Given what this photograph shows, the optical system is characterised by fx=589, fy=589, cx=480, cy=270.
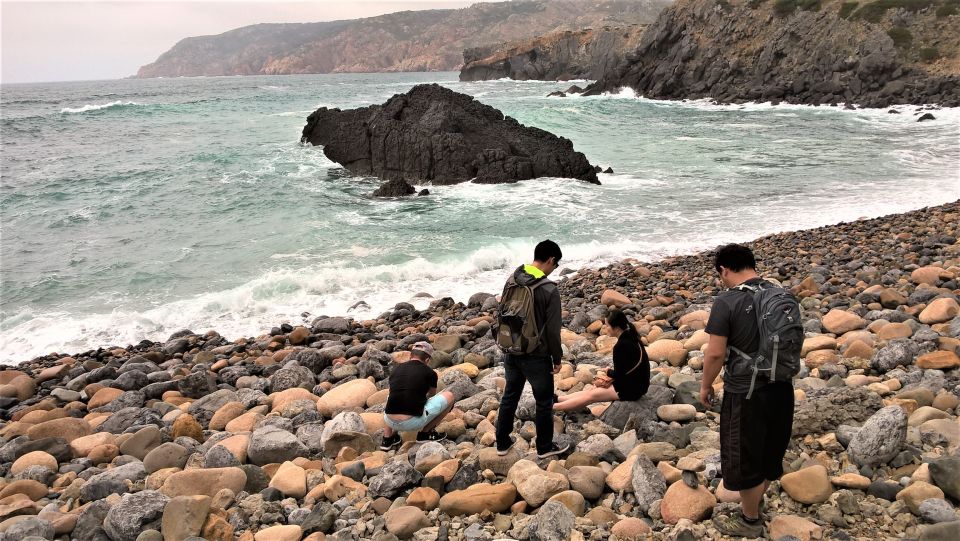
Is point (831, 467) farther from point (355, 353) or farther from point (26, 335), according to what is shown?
point (26, 335)

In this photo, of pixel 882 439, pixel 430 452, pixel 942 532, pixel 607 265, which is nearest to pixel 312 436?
pixel 430 452

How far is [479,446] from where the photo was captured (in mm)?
5789

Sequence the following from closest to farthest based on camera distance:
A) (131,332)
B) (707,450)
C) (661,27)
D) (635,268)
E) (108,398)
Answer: (707,450)
(108,398)
(131,332)
(635,268)
(661,27)

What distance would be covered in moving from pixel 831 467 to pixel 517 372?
255 centimetres

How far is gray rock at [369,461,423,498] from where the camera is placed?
4906 mm

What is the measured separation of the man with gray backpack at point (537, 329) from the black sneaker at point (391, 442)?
1220 mm

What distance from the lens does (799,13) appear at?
6303 cm

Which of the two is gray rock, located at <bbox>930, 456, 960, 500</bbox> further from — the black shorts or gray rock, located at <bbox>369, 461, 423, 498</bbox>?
gray rock, located at <bbox>369, 461, 423, 498</bbox>

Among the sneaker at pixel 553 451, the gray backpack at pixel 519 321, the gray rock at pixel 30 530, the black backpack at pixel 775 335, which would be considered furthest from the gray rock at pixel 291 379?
the black backpack at pixel 775 335

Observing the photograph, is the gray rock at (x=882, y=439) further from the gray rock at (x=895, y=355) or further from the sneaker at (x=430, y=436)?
the sneaker at (x=430, y=436)

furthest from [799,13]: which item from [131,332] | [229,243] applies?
[131,332]

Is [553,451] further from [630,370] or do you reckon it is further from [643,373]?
[643,373]

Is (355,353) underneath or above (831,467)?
underneath

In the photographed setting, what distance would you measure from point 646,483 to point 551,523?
817 mm
